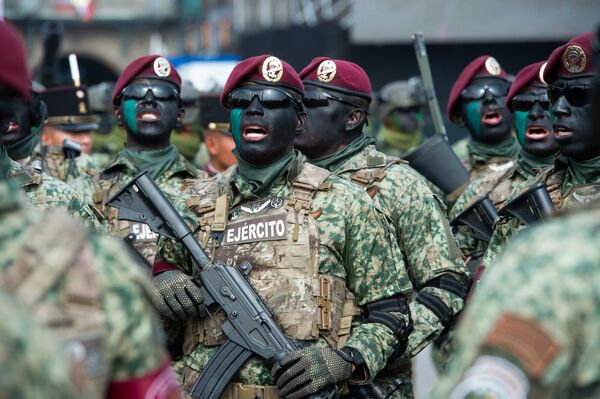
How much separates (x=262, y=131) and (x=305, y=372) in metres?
1.21

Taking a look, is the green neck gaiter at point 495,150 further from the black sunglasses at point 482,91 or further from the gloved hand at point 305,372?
the gloved hand at point 305,372

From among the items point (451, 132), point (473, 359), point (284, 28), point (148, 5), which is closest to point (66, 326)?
point (473, 359)

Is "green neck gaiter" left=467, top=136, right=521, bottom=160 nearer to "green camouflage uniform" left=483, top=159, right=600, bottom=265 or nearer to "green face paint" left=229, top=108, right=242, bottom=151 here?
"green camouflage uniform" left=483, top=159, right=600, bottom=265

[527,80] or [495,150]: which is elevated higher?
[527,80]

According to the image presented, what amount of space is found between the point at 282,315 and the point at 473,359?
2721 mm

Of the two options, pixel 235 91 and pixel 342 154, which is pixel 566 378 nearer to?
pixel 235 91

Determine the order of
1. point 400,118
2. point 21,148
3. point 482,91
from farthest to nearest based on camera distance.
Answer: point 400,118
point 482,91
point 21,148

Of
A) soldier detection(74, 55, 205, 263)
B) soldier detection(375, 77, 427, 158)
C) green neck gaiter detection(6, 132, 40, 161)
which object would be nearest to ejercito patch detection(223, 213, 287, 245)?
green neck gaiter detection(6, 132, 40, 161)

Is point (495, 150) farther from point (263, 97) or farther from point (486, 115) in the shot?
point (263, 97)

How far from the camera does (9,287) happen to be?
2.90 metres

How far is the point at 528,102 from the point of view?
7586mm

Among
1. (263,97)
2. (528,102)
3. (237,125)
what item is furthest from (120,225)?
(528,102)

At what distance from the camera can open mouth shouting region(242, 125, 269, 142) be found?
232 inches

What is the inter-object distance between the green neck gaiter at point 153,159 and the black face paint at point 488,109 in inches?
89.8
